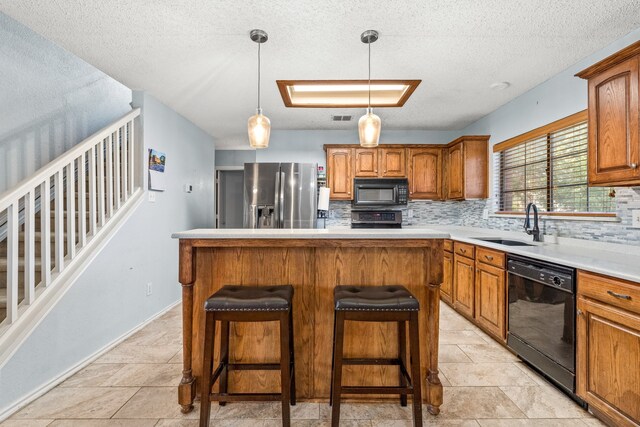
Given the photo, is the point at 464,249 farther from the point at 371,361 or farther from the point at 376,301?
the point at 376,301

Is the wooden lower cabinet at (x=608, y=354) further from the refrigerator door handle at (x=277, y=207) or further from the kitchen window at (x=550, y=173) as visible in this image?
the refrigerator door handle at (x=277, y=207)

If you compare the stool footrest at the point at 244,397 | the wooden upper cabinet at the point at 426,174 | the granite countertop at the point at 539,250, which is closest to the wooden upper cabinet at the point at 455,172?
the wooden upper cabinet at the point at 426,174

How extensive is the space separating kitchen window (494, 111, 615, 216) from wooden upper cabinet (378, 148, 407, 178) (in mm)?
1183

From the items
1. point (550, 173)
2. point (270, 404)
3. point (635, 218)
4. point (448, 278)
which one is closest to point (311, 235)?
point (270, 404)

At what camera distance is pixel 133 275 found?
288cm

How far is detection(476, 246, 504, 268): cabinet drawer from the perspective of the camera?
2.50m

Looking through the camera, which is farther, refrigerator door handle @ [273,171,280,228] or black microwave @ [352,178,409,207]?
black microwave @ [352,178,409,207]

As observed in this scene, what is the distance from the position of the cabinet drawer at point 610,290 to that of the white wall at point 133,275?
3.31 meters

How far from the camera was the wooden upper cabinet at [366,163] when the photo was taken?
173 inches

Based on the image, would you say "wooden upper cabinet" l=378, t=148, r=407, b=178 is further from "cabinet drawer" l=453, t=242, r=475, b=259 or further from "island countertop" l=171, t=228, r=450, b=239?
"island countertop" l=171, t=228, r=450, b=239

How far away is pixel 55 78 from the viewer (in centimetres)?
288

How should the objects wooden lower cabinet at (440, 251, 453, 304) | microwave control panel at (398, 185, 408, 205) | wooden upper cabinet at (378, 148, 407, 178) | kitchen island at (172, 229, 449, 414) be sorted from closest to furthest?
kitchen island at (172, 229, 449, 414)
wooden lower cabinet at (440, 251, 453, 304)
microwave control panel at (398, 185, 408, 205)
wooden upper cabinet at (378, 148, 407, 178)

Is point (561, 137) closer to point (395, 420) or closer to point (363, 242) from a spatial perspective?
point (363, 242)

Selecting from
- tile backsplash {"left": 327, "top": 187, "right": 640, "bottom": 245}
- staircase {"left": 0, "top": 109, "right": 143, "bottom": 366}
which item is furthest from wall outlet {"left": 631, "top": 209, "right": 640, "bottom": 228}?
staircase {"left": 0, "top": 109, "right": 143, "bottom": 366}
